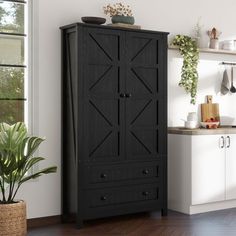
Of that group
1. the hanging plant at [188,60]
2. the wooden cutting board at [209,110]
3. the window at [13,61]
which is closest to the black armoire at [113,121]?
the window at [13,61]

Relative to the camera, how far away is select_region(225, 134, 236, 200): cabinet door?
612 centimetres

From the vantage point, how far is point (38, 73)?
17.5 feet

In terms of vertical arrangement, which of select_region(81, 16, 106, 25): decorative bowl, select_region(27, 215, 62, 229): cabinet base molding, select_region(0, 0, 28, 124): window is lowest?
select_region(27, 215, 62, 229): cabinet base molding

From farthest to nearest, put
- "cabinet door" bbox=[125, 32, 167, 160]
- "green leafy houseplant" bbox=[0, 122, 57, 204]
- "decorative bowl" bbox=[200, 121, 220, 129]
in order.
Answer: "decorative bowl" bbox=[200, 121, 220, 129], "cabinet door" bbox=[125, 32, 167, 160], "green leafy houseplant" bbox=[0, 122, 57, 204]

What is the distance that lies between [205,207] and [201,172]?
435 mm

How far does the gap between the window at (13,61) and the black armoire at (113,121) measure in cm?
42

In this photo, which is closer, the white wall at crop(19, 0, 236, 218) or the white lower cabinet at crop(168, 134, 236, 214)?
the white wall at crop(19, 0, 236, 218)

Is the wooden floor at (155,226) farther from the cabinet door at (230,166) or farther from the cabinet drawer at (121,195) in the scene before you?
the cabinet door at (230,166)

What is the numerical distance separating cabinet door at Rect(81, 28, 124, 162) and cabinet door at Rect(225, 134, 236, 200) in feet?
4.68

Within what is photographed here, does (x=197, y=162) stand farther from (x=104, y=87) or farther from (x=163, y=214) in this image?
(x=104, y=87)

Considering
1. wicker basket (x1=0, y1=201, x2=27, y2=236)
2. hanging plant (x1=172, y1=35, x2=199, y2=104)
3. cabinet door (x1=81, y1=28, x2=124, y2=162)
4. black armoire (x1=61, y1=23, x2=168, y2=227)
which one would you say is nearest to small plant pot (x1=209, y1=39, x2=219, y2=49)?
hanging plant (x1=172, y1=35, x2=199, y2=104)

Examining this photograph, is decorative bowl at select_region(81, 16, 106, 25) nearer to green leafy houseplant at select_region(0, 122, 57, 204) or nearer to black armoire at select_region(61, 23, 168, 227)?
black armoire at select_region(61, 23, 168, 227)

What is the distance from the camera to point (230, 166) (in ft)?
20.2

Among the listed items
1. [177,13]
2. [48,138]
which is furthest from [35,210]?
[177,13]
